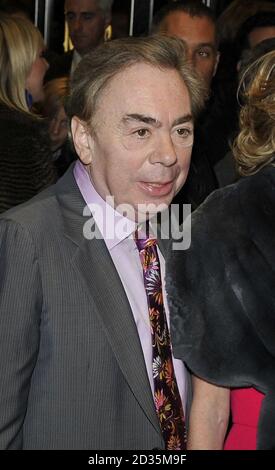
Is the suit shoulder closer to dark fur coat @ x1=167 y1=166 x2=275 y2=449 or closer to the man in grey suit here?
the man in grey suit

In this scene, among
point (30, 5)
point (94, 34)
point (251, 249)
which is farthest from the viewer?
point (30, 5)

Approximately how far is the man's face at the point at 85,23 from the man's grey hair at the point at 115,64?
388 centimetres

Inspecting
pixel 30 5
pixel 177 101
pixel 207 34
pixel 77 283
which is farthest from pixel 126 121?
pixel 30 5

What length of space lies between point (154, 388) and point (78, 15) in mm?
4470

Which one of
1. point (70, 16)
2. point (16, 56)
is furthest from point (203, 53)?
point (70, 16)

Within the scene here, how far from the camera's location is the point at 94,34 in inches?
258

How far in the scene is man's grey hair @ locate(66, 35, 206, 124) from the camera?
2.61 metres


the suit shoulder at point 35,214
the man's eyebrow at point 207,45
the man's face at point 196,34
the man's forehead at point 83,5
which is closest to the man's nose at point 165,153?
the suit shoulder at point 35,214

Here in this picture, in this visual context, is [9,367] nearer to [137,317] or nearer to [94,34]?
[137,317]

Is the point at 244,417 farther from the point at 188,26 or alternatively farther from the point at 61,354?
the point at 188,26

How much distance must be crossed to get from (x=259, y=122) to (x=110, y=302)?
1.87 ft

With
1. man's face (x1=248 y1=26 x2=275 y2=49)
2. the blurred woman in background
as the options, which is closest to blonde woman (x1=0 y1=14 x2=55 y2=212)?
the blurred woman in background

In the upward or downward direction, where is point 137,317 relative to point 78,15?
downward

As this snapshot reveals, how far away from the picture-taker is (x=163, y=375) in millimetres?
2574
